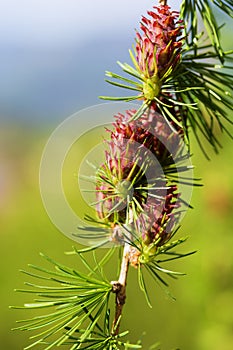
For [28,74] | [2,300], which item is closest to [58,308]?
[2,300]

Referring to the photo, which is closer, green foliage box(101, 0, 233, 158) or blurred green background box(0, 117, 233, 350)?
green foliage box(101, 0, 233, 158)

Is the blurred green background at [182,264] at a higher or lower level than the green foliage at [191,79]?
lower

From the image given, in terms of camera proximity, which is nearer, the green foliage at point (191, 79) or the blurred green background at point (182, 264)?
the green foliage at point (191, 79)

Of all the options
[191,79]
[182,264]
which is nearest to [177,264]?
[182,264]

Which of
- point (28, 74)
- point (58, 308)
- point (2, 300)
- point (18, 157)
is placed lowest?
point (2, 300)

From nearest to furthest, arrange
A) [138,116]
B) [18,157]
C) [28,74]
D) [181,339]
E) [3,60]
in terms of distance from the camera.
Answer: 1. [138,116]
2. [181,339]
3. [18,157]
4. [28,74]
5. [3,60]

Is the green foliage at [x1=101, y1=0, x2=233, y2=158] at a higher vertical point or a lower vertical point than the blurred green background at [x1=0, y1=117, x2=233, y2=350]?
higher

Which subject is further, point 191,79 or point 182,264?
point 182,264

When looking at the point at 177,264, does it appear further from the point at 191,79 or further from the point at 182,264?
the point at 191,79

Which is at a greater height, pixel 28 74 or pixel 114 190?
pixel 28 74

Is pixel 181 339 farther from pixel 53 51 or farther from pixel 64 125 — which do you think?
pixel 53 51

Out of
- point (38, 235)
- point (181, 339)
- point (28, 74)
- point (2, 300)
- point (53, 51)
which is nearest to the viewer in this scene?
point (181, 339)
